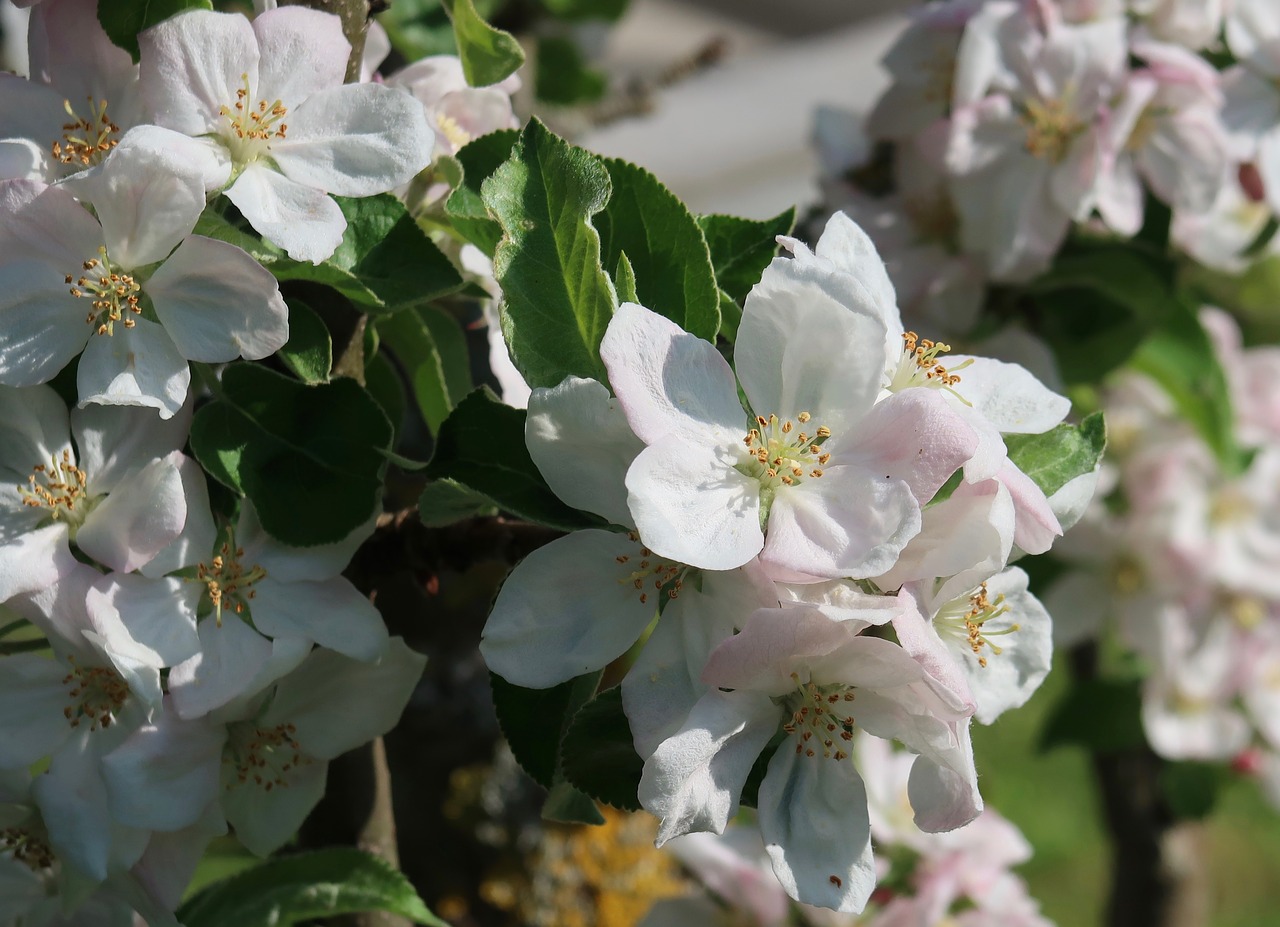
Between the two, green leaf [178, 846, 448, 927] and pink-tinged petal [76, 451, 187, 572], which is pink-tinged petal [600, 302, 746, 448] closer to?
pink-tinged petal [76, 451, 187, 572]

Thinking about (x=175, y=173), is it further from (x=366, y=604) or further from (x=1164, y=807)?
(x=1164, y=807)

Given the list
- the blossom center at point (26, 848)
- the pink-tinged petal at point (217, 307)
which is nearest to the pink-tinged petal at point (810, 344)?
the pink-tinged petal at point (217, 307)

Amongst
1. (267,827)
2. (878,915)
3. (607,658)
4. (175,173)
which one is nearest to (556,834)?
(878,915)

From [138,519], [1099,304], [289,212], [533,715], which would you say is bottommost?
[1099,304]

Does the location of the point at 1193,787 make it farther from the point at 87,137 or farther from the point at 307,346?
the point at 87,137

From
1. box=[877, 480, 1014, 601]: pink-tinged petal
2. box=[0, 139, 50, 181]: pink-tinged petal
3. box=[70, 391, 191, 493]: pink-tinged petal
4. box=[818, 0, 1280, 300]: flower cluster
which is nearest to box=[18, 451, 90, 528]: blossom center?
box=[70, 391, 191, 493]: pink-tinged petal

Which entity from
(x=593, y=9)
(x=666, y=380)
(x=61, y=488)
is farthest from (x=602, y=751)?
(x=593, y=9)

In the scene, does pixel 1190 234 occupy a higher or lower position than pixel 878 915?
higher
